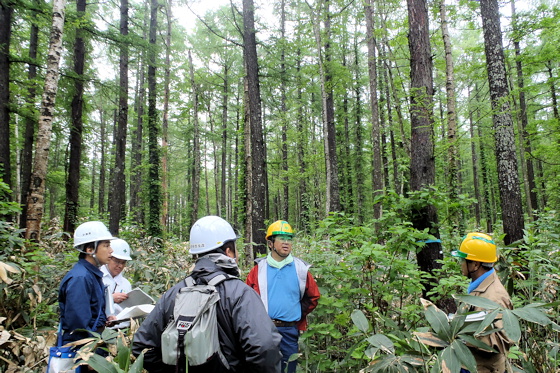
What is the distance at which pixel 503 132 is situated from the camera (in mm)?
6723

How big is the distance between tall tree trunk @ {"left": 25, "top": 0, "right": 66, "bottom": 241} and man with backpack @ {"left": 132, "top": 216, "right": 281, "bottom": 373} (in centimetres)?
532

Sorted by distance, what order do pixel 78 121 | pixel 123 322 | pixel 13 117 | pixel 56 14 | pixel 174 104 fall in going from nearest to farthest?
pixel 123 322
pixel 56 14
pixel 78 121
pixel 13 117
pixel 174 104

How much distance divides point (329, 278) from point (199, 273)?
2.48 m

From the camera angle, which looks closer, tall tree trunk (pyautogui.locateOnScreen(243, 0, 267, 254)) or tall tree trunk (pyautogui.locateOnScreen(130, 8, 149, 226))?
tall tree trunk (pyautogui.locateOnScreen(243, 0, 267, 254))

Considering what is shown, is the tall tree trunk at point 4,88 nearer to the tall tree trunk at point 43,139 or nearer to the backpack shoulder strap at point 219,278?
the tall tree trunk at point 43,139

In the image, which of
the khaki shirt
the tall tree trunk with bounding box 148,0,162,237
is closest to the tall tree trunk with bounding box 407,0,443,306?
the khaki shirt

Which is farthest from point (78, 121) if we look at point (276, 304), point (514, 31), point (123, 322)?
point (514, 31)

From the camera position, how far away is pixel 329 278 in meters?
3.98

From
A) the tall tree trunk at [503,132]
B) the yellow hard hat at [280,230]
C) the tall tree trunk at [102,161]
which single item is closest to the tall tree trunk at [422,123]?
the yellow hard hat at [280,230]

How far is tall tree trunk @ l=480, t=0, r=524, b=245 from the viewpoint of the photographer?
6.56 metres

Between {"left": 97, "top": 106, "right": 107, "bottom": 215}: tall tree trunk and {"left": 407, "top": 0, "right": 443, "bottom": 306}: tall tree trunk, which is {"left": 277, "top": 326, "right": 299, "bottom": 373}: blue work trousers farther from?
{"left": 97, "top": 106, "right": 107, "bottom": 215}: tall tree trunk

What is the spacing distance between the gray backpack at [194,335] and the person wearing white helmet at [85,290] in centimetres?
132

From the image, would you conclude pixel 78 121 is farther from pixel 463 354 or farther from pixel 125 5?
pixel 463 354

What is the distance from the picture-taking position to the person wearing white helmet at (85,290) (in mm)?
2605
